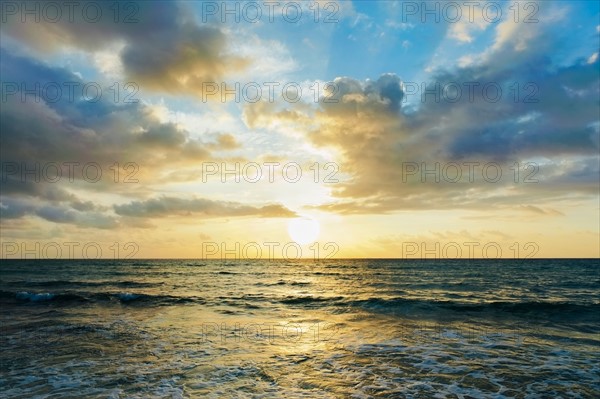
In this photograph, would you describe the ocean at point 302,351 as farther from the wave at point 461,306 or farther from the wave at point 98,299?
the wave at point 98,299

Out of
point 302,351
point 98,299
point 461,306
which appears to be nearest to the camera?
point 302,351

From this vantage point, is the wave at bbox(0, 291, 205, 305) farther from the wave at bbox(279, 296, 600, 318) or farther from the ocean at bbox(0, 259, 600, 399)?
the wave at bbox(279, 296, 600, 318)

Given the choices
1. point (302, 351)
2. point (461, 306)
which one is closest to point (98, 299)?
point (302, 351)

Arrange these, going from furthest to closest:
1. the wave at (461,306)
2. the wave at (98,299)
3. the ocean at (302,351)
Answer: the wave at (98,299) → the wave at (461,306) → the ocean at (302,351)

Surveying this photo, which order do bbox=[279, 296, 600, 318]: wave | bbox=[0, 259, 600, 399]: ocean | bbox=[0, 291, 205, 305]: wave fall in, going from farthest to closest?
bbox=[0, 291, 205, 305]: wave, bbox=[279, 296, 600, 318]: wave, bbox=[0, 259, 600, 399]: ocean

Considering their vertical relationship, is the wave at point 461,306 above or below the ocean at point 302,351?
below

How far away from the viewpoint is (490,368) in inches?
493

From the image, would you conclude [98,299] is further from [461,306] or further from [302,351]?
[461,306]

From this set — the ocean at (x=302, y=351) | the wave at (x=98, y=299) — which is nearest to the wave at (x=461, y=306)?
the ocean at (x=302, y=351)

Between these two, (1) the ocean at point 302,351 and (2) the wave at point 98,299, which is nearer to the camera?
(1) the ocean at point 302,351

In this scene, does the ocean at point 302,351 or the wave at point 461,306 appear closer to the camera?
the ocean at point 302,351

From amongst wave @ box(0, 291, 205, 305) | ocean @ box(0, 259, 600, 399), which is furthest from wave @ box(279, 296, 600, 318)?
wave @ box(0, 291, 205, 305)

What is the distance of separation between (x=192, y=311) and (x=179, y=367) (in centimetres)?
1434

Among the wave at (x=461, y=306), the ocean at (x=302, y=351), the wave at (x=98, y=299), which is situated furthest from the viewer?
the wave at (x=98, y=299)
